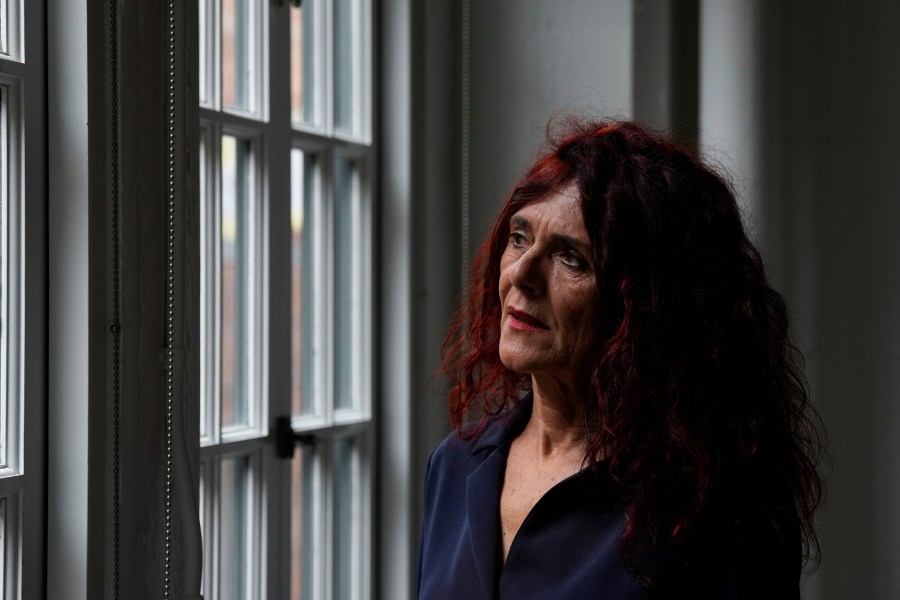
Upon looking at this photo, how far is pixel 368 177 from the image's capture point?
2.34m

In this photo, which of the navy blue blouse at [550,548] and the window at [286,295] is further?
the window at [286,295]

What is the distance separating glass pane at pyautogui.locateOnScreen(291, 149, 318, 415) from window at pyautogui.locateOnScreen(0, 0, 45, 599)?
28.8 inches

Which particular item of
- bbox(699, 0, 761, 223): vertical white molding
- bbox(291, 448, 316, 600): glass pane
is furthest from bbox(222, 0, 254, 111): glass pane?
bbox(699, 0, 761, 223): vertical white molding

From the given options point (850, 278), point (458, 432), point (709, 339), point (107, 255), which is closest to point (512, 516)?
point (458, 432)

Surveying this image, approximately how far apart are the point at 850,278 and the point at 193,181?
4.96 feet

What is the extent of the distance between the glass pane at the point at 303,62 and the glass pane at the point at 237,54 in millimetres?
151

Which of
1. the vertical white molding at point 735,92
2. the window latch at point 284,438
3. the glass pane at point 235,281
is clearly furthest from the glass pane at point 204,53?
the vertical white molding at point 735,92

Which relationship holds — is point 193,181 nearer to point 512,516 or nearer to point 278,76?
point 278,76

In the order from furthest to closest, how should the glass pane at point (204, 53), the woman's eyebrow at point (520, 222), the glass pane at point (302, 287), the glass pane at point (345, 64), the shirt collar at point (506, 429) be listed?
the glass pane at point (345, 64)
the glass pane at point (302, 287)
the glass pane at point (204, 53)
the shirt collar at point (506, 429)
the woman's eyebrow at point (520, 222)

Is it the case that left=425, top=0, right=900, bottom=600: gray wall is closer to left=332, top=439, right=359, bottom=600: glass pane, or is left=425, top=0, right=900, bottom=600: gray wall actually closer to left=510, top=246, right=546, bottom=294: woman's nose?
left=332, top=439, right=359, bottom=600: glass pane

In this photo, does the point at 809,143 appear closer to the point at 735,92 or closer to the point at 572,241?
the point at 735,92

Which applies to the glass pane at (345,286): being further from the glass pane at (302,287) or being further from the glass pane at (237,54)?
the glass pane at (237,54)

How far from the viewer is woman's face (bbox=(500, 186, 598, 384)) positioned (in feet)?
4.40

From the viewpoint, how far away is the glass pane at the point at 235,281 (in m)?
1.97
